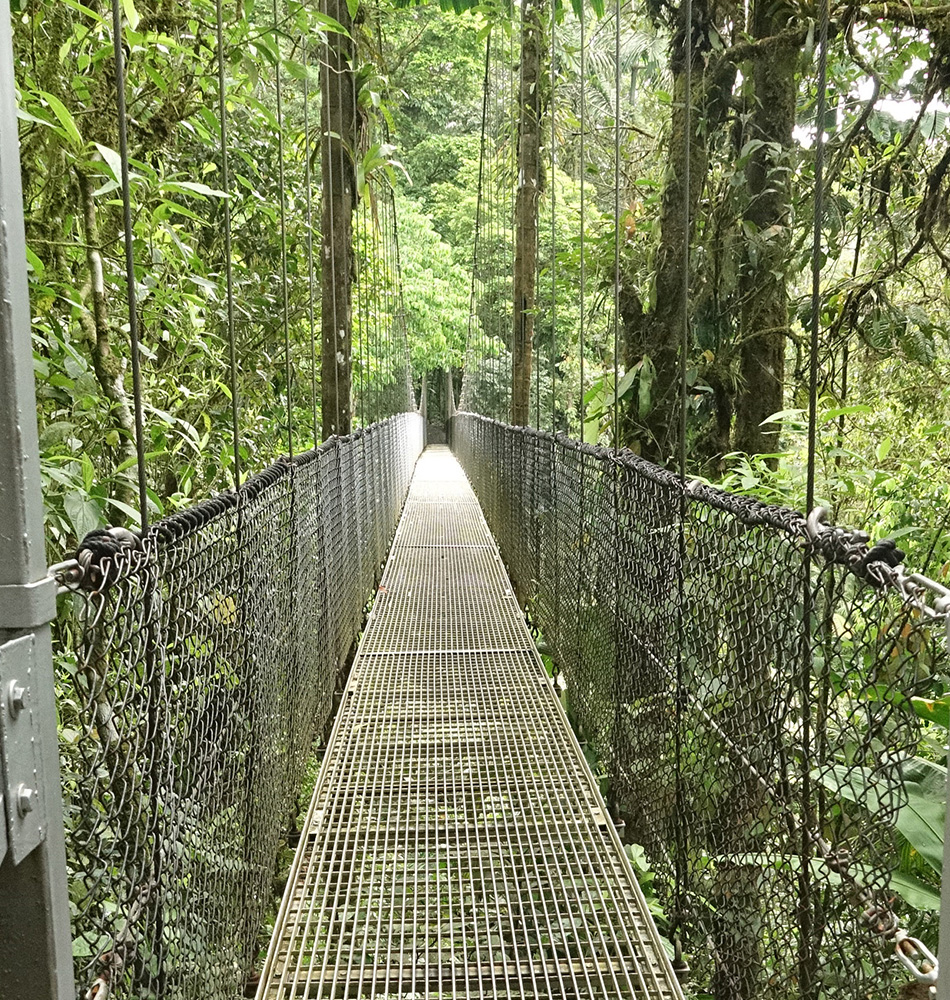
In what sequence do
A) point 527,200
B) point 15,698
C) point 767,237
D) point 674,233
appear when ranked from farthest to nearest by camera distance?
1. point 527,200
2. point 674,233
3. point 767,237
4. point 15,698

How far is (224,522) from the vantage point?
4.85 feet

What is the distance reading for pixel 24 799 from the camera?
0.64 m

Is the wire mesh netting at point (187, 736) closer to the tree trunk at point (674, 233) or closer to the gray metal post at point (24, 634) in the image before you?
the gray metal post at point (24, 634)

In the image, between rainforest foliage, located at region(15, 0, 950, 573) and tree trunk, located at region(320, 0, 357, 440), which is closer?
rainforest foliage, located at region(15, 0, 950, 573)

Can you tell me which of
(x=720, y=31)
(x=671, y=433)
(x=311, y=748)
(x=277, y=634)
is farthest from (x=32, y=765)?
(x=720, y=31)

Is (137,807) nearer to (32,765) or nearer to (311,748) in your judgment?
(32,765)

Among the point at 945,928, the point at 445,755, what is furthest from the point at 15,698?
the point at 445,755

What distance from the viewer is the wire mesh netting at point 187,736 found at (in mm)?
892

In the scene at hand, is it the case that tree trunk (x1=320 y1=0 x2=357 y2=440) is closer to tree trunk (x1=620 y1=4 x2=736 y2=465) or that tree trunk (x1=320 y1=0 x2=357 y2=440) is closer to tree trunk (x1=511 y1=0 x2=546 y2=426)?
tree trunk (x1=620 y1=4 x2=736 y2=465)

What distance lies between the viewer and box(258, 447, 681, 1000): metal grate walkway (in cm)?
164

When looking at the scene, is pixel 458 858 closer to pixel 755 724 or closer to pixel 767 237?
pixel 755 724

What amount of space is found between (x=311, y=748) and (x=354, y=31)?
9.77 ft

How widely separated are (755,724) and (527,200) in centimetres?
494

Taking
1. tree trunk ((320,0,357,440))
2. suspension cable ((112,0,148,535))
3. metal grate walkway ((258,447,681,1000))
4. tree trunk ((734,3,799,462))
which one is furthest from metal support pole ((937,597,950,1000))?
tree trunk ((320,0,357,440))
